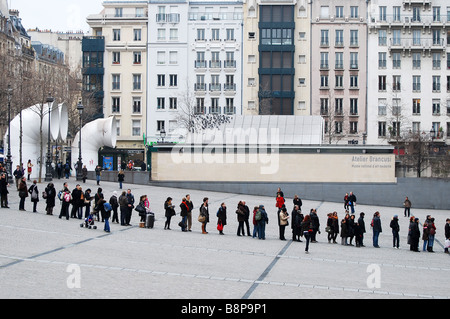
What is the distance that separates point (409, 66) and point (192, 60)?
73.4 feet

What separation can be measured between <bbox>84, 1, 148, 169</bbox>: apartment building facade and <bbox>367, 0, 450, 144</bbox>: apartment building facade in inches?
939

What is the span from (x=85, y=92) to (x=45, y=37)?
43.2 m

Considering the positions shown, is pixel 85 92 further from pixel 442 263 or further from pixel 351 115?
pixel 442 263

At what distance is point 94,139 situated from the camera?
49531 mm

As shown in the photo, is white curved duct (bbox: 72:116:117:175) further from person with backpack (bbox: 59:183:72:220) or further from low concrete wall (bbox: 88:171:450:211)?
person with backpack (bbox: 59:183:72:220)

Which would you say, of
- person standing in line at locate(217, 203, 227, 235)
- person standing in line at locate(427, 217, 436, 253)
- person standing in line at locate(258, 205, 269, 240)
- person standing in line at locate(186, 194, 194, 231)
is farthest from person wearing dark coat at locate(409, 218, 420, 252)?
person standing in line at locate(186, 194, 194, 231)

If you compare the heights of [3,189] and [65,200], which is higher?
[3,189]

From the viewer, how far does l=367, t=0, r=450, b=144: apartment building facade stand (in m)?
68.5

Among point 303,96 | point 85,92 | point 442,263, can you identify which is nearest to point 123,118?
point 85,92

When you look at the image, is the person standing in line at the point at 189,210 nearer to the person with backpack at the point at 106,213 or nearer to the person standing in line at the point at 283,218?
the person with backpack at the point at 106,213

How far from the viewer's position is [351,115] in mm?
69562

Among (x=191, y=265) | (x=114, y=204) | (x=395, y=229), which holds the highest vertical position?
(x=114, y=204)

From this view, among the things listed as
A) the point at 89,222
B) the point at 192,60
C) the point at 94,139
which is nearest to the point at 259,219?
the point at 89,222

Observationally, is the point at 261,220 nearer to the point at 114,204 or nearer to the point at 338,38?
the point at 114,204
